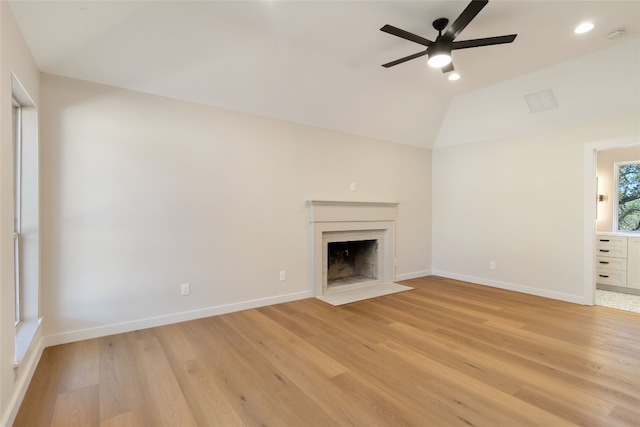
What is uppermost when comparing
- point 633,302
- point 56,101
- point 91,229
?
point 56,101

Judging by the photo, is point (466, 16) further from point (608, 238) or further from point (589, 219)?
point (608, 238)

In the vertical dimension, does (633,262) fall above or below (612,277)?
above

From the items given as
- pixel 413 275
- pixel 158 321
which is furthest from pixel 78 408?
pixel 413 275

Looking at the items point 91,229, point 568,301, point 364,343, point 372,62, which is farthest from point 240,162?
point 568,301

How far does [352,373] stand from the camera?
Result: 2.25m

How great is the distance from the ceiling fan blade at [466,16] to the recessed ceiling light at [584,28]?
137 centimetres

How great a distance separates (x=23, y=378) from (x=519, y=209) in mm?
5726

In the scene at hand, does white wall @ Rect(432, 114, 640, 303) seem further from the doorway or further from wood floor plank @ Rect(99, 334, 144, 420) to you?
wood floor plank @ Rect(99, 334, 144, 420)

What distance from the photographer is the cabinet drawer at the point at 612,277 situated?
4523 mm

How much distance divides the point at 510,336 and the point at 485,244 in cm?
232

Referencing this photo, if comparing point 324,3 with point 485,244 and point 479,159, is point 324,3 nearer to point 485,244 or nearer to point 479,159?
point 479,159

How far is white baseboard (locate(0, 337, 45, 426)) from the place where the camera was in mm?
1705

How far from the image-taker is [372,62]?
3.41m

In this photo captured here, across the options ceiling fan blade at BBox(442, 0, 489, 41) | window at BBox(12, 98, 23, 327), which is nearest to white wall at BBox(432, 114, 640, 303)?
ceiling fan blade at BBox(442, 0, 489, 41)
